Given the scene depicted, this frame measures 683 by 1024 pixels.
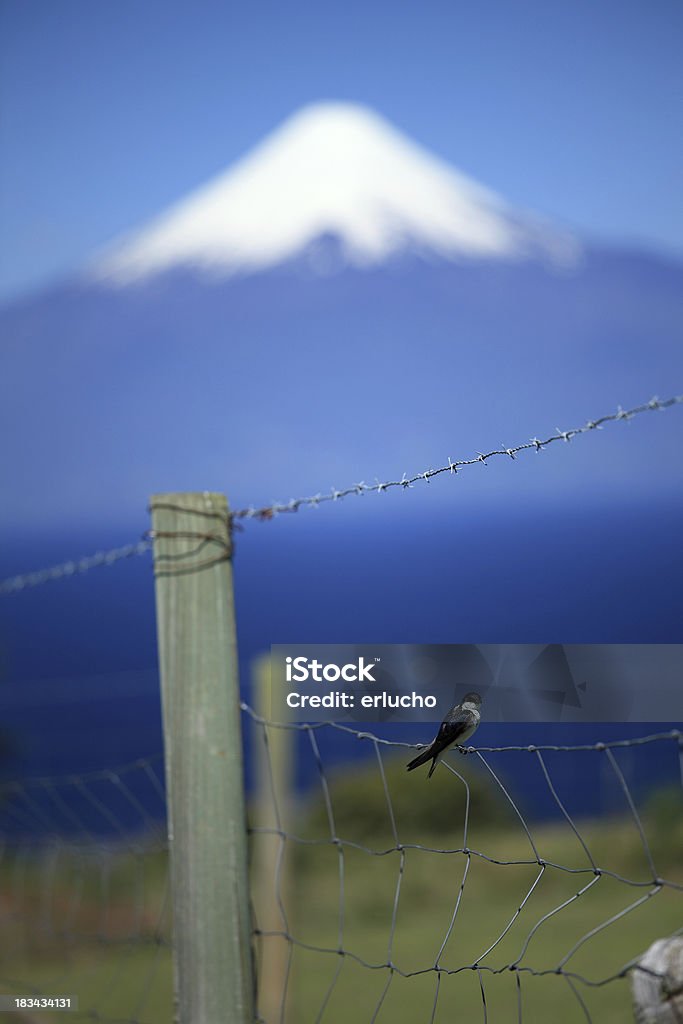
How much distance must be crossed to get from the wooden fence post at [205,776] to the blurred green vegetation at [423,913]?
8.12 feet

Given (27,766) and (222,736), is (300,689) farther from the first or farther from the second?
(27,766)

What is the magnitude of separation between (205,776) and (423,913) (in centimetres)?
380

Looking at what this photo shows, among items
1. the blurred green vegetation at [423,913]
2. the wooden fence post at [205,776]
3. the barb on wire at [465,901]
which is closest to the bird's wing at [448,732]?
the wooden fence post at [205,776]

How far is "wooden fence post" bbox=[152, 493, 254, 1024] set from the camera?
3.43 ft

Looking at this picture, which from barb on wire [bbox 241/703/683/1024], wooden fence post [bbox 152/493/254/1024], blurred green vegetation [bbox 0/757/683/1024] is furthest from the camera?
barb on wire [bbox 241/703/683/1024]

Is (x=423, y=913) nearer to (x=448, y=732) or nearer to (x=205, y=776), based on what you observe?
(x=448, y=732)

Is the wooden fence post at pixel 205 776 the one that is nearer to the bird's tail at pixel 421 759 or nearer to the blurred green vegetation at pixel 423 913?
the bird's tail at pixel 421 759

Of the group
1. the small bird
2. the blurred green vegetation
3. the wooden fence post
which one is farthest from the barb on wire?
the wooden fence post

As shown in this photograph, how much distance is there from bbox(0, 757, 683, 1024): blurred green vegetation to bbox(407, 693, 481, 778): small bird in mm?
2431

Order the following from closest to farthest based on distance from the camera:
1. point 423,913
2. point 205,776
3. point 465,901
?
point 205,776 → point 423,913 → point 465,901

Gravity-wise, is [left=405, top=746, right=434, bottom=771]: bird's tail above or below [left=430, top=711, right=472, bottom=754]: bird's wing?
below

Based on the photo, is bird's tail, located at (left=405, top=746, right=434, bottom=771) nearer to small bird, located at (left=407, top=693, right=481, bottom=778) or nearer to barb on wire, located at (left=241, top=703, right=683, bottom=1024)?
small bird, located at (left=407, top=693, right=481, bottom=778)

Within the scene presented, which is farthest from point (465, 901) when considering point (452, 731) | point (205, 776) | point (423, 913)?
point (205, 776)

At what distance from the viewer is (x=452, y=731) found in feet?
3.75
